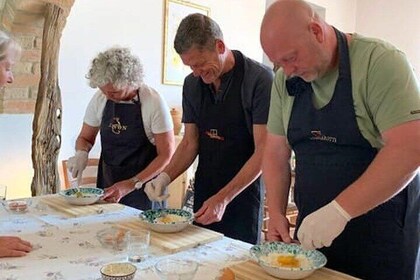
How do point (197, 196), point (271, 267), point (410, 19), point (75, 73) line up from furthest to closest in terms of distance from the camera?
point (410, 19) → point (75, 73) → point (197, 196) → point (271, 267)

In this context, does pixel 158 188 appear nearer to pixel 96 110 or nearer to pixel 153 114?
pixel 153 114

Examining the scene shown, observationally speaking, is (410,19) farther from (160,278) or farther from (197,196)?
(160,278)

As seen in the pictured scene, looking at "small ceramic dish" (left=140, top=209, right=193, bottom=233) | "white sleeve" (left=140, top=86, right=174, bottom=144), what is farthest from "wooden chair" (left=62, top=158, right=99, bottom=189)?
"small ceramic dish" (left=140, top=209, right=193, bottom=233)

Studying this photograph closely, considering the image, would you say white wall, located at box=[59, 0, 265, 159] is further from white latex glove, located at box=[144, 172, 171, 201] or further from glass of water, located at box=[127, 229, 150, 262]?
glass of water, located at box=[127, 229, 150, 262]

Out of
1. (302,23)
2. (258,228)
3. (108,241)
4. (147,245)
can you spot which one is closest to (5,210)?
(108,241)

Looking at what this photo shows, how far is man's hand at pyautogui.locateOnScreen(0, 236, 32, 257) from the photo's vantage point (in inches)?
45.3

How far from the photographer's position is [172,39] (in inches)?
142

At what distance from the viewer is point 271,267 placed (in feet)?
3.35

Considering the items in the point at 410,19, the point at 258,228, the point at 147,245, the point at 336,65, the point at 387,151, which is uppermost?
the point at 410,19

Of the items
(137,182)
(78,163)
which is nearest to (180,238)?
(137,182)

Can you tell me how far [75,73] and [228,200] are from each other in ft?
5.91

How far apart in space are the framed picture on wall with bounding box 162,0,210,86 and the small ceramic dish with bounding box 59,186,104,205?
76.9 inches

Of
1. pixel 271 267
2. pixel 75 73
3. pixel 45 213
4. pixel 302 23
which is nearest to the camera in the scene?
pixel 271 267

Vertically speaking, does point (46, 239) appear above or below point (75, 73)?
below
